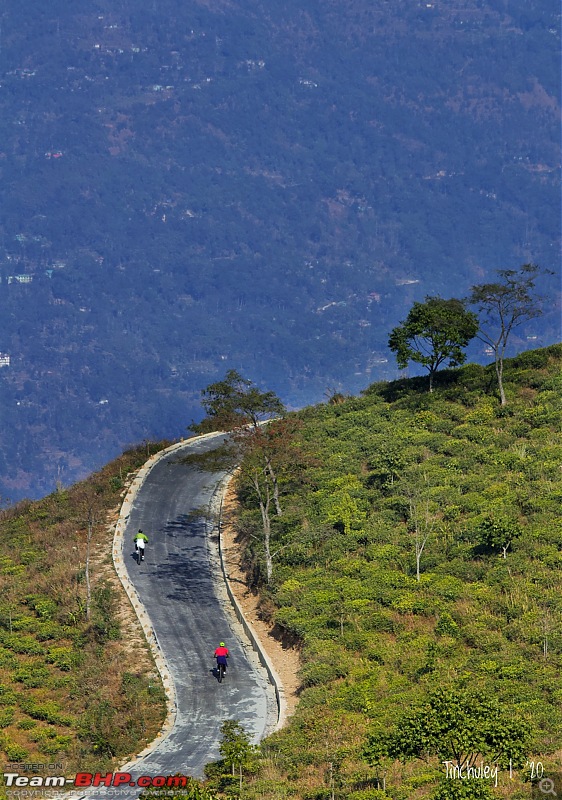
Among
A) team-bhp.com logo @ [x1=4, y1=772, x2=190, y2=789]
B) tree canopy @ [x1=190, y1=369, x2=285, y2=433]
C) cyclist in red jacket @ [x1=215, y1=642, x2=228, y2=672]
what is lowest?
team-bhp.com logo @ [x1=4, y1=772, x2=190, y2=789]

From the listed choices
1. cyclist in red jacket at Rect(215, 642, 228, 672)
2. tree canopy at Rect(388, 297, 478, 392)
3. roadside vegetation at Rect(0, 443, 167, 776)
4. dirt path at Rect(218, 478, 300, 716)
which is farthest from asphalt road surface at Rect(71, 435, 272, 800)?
tree canopy at Rect(388, 297, 478, 392)

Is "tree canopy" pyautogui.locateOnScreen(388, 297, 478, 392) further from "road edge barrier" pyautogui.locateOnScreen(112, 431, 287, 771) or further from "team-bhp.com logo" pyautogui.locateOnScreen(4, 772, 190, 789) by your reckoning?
"team-bhp.com logo" pyautogui.locateOnScreen(4, 772, 190, 789)

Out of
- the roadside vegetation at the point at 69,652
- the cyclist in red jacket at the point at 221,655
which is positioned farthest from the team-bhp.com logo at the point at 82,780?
the cyclist in red jacket at the point at 221,655

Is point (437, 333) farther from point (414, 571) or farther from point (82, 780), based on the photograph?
point (82, 780)

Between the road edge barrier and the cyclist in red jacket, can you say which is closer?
the road edge barrier

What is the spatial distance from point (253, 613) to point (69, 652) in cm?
783

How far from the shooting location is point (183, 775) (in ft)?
133

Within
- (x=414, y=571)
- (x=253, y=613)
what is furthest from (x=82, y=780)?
(x=414, y=571)

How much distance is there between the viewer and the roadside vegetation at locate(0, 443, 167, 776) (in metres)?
45.1

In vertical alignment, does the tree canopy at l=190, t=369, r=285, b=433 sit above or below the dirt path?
above

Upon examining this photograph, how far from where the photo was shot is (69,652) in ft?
172

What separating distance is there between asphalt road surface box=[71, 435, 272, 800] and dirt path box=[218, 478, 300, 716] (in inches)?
27.9

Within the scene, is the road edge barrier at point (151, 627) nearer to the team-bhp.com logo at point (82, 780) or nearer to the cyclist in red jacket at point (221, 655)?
the team-bhp.com logo at point (82, 780)

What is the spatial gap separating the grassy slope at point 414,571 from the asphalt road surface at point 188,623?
7.19ft
